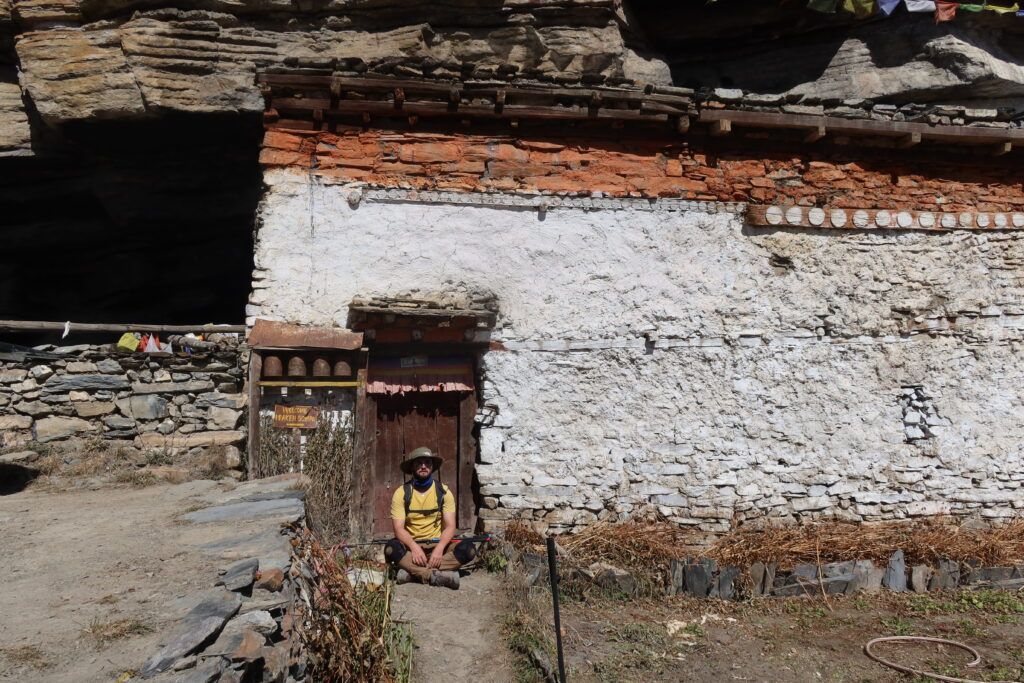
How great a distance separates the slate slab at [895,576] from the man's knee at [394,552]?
14.9ft

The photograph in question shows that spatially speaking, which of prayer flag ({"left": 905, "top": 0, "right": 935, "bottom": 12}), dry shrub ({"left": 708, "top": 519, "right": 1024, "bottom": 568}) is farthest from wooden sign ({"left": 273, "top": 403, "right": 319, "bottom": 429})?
prayer flag ({"left": 905, "top": 0, "right": 935, "bottom": 12})

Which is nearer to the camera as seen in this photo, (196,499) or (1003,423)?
(196,499)

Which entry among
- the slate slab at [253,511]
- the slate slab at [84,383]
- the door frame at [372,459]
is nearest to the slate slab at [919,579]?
the door frame at [372,459]

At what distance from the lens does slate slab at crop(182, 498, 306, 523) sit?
15.4 feet

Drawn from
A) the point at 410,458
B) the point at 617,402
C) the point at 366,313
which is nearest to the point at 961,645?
the point at 617,402

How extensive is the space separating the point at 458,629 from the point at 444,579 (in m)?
0.72

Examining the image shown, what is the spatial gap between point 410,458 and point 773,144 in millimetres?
5126

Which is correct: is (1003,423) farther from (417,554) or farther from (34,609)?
(34,609)

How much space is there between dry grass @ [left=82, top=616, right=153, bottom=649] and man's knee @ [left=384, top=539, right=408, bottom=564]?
3.25 metres

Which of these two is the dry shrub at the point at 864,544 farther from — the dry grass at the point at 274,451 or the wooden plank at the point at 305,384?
the dry grass at the point at 274,451

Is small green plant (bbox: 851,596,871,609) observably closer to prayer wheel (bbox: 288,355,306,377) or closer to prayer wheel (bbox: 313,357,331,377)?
prayer wheel (bbox: 313,357,331,377)

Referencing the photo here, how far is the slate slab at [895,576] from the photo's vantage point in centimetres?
702

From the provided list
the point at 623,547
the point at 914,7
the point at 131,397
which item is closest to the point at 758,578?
the point at 623,547

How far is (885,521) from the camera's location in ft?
25.5
